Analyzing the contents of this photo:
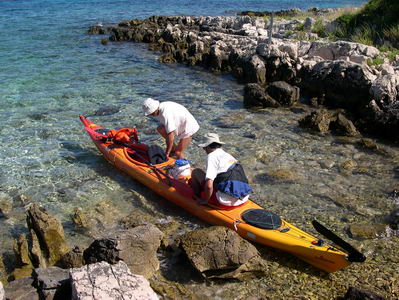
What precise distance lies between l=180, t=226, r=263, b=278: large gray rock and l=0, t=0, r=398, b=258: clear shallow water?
72.9 inches

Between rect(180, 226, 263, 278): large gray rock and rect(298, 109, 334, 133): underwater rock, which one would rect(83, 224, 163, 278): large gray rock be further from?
rect(298, 109, 334, 133): underwater rock

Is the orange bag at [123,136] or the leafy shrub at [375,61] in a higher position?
the leafy shrub at [375,61]

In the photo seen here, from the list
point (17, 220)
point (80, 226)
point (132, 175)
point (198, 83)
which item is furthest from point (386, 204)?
point (198, 83)

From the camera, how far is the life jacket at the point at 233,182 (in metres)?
6.72

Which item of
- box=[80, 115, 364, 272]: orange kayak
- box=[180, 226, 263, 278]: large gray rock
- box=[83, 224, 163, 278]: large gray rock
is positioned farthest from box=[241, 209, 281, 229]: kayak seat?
box=[83, 224, 163, 278]: large gray rock

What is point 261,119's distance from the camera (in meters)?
12.6

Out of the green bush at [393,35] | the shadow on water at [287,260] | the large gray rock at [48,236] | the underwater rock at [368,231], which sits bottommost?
the shadow on water at [287,260]

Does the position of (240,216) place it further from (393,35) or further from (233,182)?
(393,35)

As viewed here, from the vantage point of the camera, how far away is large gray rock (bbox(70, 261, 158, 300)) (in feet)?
13.7

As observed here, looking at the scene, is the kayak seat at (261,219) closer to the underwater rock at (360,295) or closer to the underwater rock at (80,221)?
the underwater rock at (360,295)

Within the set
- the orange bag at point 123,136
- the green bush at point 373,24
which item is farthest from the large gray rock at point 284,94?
the orange bag at point 123,136

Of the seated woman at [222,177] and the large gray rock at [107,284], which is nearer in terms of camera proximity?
the large gray rock at [107,284]

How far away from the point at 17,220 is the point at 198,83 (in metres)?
11.1

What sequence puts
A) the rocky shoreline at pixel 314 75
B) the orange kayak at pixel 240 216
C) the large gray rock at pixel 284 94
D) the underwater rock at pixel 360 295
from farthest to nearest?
1. the large gray rock at pixel 284 94
2. the rocky shoreline at pixel 314 75
3. the orange kayak at pixel 240 216
4. the underwater rock at pixel 360 295
